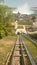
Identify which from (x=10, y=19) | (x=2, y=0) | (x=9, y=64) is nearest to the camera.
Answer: (x=9, y=64)

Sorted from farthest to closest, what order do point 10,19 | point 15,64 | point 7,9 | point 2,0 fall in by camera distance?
point 10,19
point 7,9
point 2,0
point 15,64

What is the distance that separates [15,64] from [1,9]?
67.3 m

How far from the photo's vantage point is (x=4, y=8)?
84375 mm

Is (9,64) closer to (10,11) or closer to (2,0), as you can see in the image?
(2,0)

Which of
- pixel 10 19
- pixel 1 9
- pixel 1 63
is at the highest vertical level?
pixel 1 63

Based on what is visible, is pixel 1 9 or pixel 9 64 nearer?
pixel 9 64

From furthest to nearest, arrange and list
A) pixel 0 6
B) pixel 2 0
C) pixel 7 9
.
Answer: pixel 7 9 < pixel 0 6 < pixel 2 0

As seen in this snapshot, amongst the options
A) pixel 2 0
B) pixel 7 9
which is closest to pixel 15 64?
pixel 2 0

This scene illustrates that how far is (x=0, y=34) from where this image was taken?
49.9 m

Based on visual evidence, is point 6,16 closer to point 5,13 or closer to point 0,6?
point 5,13

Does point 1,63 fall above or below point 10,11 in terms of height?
above

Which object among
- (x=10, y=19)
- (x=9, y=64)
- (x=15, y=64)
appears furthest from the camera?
(x=10, y=19)

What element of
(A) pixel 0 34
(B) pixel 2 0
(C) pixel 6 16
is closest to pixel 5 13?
(C) pixel 6 16

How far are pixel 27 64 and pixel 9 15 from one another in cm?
7886
